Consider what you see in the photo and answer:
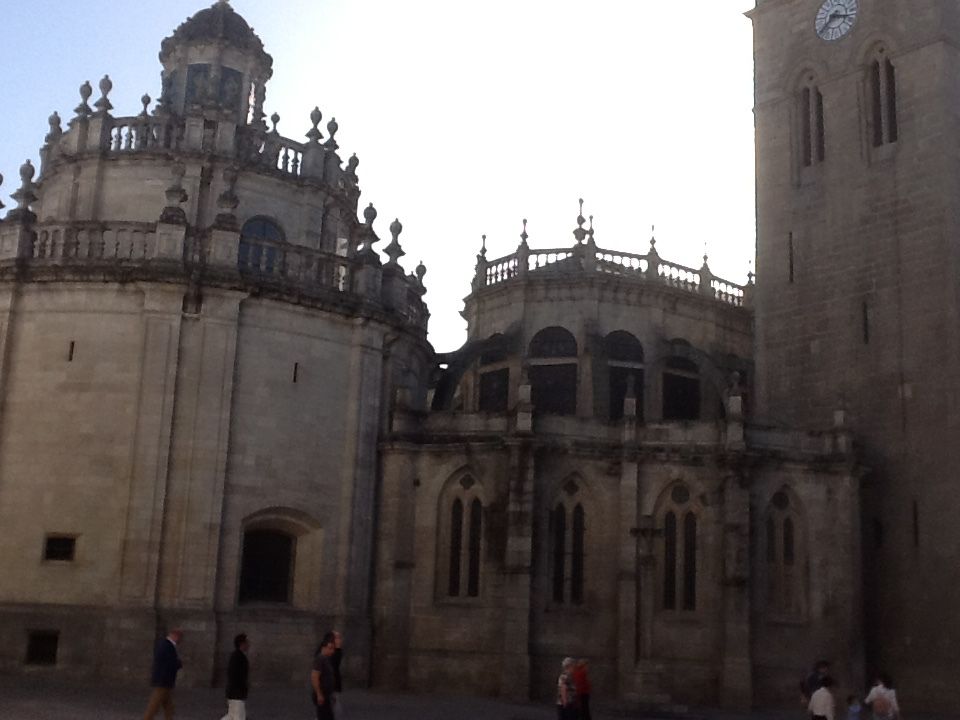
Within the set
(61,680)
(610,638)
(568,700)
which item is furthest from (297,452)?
(568,700)

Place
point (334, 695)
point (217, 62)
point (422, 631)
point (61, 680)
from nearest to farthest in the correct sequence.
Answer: point (334, 695)
point (61, 680)
point (422, 631)
point (217, 62)

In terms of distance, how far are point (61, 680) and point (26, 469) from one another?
4.94 meters

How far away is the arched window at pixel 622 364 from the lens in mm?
39250

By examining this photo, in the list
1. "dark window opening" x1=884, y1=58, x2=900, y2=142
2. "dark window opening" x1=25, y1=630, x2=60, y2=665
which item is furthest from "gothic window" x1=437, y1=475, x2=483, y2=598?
"dark window opening" x1=884, y1=58, x2=900, y2=142

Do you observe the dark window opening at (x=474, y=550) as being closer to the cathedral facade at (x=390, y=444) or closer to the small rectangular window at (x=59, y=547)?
the cathedral facade at (x=390, y=444)

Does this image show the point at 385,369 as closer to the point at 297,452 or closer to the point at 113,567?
the point at 297,452

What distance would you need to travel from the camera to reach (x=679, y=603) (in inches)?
1165

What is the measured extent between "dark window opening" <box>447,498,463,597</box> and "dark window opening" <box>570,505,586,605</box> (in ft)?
9.56

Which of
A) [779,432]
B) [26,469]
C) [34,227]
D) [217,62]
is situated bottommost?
[26,469]

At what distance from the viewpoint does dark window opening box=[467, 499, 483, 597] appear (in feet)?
96.4

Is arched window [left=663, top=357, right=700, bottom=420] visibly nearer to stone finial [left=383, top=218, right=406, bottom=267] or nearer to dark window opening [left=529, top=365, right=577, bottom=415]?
dark window opening [left=529, top=365, right=577, bottom=415]

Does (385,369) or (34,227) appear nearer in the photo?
(34,227)

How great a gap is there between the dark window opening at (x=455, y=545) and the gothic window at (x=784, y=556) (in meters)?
8.06

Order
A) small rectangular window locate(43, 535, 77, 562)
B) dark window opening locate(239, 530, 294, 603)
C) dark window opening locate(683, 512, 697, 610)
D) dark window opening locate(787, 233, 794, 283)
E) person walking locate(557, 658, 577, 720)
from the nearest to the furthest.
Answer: person walking locate(557, 658, 577, 720) < small rectangular window locate(43, 535, 77, 562) < dark window opening locate(239, 530, 294, 603) < dark window opening locate(683, 512, 697, 610) < dark window opening locate(787, 233, 794, 283)
